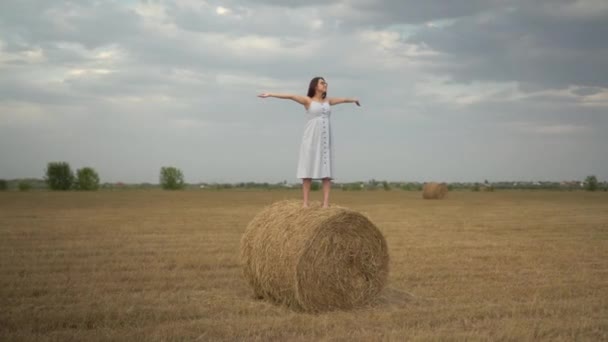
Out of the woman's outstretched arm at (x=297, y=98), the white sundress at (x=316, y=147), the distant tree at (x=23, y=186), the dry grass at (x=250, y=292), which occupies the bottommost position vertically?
the dry grass at (x=250, y=292)

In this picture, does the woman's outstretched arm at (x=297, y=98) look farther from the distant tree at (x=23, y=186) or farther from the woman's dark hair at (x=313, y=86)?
the distant tree at (x=23, y=186)

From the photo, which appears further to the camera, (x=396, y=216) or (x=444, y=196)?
(x=444, y=196)

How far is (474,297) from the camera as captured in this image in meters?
9.03

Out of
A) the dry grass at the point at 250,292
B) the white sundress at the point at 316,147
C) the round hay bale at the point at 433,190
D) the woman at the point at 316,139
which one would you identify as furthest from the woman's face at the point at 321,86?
the round hay bale at the point at 433,190

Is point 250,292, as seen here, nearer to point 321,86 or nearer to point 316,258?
point 316,258

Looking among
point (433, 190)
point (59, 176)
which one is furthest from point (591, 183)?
point (59, 176)

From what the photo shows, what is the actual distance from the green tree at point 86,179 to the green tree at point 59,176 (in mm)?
757

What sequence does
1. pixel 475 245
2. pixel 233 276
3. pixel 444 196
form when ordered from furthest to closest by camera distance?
pixel 444 196 < pixel 475 245 < pixel 233 276

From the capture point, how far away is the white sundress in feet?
28.8

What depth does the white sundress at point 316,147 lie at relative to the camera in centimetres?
877

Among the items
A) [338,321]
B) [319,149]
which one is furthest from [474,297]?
[319,149]

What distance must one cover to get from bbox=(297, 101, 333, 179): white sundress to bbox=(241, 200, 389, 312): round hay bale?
0.49 meters

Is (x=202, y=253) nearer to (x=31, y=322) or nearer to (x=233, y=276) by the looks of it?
(x=233, y=276)

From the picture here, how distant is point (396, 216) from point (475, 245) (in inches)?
373
